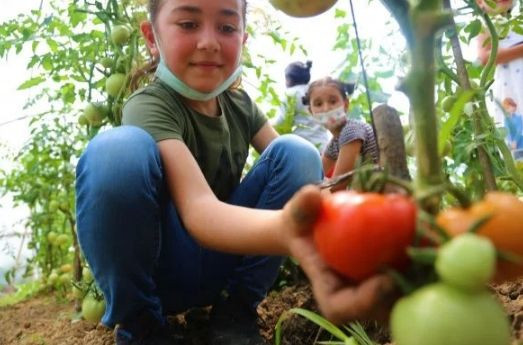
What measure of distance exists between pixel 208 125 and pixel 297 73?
5.65 feet

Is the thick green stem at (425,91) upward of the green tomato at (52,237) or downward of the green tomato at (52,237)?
upward

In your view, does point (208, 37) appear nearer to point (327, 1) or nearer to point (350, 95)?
point (327, 1)

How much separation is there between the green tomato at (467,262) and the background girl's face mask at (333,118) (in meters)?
1.74

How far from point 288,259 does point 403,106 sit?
0.78 metres

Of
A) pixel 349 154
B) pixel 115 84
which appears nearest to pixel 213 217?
pixel 115 84

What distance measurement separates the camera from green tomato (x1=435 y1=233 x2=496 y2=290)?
395mm

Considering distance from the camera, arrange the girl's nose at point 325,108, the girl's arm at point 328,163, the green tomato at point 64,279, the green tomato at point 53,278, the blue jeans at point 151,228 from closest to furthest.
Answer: the blue jeans at point 151,228 → the girl's arm at point 328,163 → the girl's nose at point 325,108 → the green tomato at point 64,279 → the green tomato at point 53,278

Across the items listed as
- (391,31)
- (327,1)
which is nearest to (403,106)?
(391,31)

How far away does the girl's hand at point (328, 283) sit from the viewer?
45 centimetres

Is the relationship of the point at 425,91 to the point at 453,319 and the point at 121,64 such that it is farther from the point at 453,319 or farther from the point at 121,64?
the point at 121,64

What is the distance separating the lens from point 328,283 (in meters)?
0.50

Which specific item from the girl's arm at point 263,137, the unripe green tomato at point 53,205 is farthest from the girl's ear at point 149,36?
the unripe green tomato at point 53,205

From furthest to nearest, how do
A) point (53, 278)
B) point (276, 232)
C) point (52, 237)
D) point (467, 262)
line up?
point (52, 237) → point (53, 278) → point (276, 232) → point (467, 262)

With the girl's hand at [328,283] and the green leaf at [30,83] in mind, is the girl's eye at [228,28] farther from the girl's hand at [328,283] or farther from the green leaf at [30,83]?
the green leaf at [30,83]
